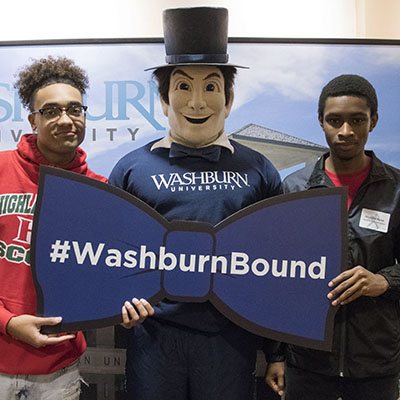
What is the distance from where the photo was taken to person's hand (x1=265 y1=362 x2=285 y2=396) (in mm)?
1494

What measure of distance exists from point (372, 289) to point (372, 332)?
169 mm

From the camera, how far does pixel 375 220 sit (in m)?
1.40

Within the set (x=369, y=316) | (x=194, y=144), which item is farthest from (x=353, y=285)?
(x=194, y=144)

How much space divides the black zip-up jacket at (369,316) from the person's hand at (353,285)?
2.5 inches

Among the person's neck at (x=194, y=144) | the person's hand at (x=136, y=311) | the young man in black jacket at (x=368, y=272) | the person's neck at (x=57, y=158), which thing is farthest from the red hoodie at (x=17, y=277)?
the young man in black jacket at (x=368, y=272)

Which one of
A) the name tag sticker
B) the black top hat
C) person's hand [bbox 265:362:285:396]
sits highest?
the black top hat

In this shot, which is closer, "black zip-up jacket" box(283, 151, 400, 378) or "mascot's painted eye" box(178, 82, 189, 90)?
"black zip-up jacket" box(283, 151, 400, 378)

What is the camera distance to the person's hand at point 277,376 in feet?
4.90

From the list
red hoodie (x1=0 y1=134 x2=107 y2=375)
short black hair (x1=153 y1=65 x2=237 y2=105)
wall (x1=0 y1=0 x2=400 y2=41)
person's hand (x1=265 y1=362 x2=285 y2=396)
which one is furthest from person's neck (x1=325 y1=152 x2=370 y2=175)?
red hoodie (x1=0 y1=134 x2=107 y2=375)

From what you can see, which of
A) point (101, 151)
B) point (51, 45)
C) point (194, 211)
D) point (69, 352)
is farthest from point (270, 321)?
point (51, 45)

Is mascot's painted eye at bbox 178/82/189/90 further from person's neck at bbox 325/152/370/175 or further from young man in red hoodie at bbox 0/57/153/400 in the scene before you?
person's neck at bbox 325/152/370/175

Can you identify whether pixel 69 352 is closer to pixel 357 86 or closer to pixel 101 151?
pixel 101 151

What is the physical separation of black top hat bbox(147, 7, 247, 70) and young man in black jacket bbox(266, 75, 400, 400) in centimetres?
42

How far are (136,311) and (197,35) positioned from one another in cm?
93
